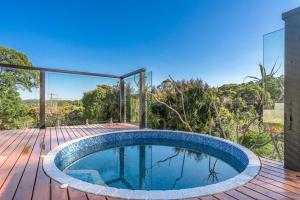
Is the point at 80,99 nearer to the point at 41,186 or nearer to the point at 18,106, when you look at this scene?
the point at 18,106

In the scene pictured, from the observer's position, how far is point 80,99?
759 centimetres

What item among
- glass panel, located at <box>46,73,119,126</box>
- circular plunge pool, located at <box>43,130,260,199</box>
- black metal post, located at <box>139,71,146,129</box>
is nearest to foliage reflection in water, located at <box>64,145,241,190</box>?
circular plunge pool, located at <box>43,130,260,199</box>

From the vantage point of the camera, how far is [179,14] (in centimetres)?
903

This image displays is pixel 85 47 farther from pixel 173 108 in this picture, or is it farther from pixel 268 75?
pixel 268 75

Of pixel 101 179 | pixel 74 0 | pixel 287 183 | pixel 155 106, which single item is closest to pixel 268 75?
pixel 287 183

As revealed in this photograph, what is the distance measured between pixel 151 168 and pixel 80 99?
479 centimetres

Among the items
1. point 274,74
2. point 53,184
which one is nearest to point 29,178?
point 53,184

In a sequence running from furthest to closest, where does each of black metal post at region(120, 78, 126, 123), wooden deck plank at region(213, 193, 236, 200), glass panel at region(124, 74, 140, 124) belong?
black metal post at region(120, 78, 126, 123) < glass panel at region(124, 74, 140, 124) < wooden deck plank at region(213, 193, 236, 200)

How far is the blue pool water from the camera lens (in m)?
3.10

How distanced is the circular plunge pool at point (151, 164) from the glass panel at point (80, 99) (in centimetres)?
249

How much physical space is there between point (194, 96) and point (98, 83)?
382cm

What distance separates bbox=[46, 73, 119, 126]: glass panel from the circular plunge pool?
2487mm

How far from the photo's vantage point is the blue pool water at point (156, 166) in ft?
10.2

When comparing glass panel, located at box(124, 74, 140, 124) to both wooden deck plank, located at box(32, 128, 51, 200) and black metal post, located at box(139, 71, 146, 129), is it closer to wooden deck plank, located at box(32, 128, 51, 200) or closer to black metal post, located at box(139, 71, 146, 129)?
black metal post, located at box(139, 71, 146, 129)
